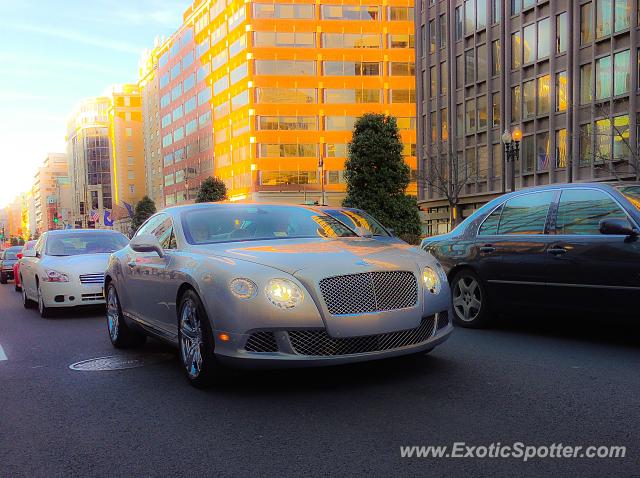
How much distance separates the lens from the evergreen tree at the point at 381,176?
→ 32.0 m

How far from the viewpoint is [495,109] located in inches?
1651

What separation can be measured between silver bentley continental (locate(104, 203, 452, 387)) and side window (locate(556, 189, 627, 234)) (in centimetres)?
196

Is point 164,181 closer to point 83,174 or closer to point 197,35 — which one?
point 197,35

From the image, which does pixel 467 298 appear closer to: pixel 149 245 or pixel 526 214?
pixel 526 214

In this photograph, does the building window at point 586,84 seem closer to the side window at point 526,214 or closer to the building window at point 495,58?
the building window at point 495,58

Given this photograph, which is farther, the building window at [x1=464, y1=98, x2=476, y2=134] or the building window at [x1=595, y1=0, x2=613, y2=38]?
the building window at [x1=464, y1=98, x2=476, y2=134]

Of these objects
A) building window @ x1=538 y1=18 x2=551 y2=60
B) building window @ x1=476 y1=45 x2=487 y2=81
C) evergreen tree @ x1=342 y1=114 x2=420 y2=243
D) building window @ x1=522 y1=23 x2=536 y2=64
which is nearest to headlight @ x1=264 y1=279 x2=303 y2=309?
evergreen tree @ x1=342 y1=114 x2=420 y2=243

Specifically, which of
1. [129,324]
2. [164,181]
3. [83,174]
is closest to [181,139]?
[164,181]

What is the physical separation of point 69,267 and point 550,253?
24.9 feet

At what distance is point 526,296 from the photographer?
6.69m

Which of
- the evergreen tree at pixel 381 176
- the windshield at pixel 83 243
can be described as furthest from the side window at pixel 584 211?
the evergreen tree at pixel 381 176

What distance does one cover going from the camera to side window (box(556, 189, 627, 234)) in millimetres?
6062

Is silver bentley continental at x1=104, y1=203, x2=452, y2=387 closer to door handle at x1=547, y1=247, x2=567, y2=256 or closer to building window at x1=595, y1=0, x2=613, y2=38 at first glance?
door handle at x1=547, y1=247, x2=567, y2=256

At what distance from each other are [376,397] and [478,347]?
6.98 ft
